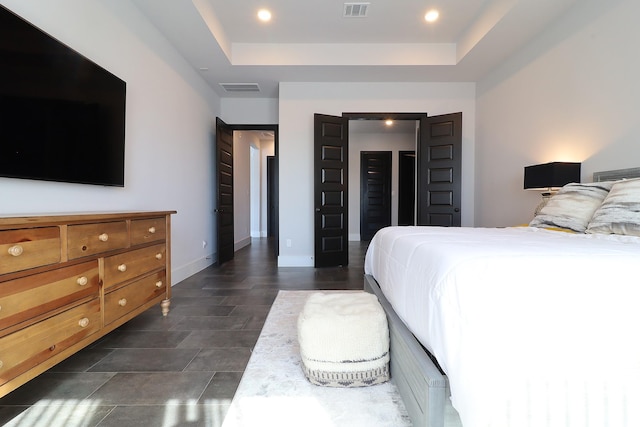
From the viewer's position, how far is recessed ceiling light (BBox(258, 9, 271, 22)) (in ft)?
10.7

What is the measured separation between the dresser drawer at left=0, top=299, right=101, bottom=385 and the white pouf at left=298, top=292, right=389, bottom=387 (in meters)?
1.13

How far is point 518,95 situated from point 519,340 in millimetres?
3749

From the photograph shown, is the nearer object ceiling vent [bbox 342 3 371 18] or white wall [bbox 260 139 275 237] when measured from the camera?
ceiling vent [bbox 342 3 371 18]

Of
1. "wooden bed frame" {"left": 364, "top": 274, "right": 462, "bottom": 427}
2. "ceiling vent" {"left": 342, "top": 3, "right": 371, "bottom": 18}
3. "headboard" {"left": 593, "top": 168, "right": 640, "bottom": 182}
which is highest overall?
"ceiling vent" {"left": 342, "top": 3, "right": 371, "bottom": 18}

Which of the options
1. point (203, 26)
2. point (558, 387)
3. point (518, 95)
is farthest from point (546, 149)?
point (203, 26)

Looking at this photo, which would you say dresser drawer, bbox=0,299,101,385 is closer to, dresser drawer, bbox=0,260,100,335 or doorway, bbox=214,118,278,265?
dresser drawer, bbox=0,260,100,335

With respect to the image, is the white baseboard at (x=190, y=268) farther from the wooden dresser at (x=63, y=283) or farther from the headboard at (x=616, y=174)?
the headboard at (x=616, y=174)

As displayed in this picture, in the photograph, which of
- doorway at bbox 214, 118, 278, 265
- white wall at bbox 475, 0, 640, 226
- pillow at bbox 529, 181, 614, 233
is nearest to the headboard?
white wall at bbox 475, 0, 640, 226

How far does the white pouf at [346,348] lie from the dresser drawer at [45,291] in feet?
3.79

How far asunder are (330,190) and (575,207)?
2939 millimetres

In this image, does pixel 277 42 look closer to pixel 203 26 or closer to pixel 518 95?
pixel 203 26

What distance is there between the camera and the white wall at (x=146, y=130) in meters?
1.85

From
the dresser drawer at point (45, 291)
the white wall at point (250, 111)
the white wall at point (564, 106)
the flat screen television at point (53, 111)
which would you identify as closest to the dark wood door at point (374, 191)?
the white wall at point (250, 111)

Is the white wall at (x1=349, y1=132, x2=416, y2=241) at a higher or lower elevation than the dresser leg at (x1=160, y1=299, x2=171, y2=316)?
higher
